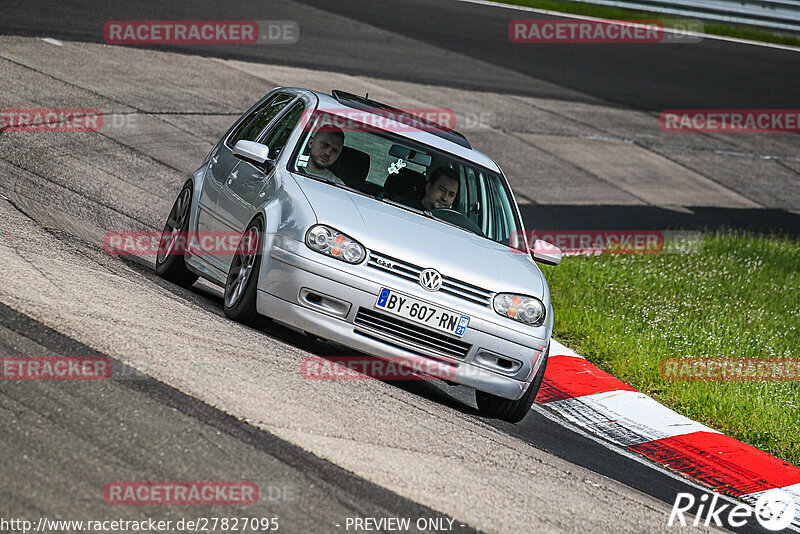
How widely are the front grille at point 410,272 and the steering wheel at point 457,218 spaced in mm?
1012

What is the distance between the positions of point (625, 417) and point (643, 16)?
21785 mm

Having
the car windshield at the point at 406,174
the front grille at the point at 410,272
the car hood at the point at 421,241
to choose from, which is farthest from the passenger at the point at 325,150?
the front grille at the point at 410,272

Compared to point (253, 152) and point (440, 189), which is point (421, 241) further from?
point (253, 152)

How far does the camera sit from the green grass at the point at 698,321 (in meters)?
7.90

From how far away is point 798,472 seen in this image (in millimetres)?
6980

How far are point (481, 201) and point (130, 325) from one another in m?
2.92

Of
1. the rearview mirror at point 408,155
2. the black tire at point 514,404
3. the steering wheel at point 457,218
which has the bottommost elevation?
the black tire at point 514,404

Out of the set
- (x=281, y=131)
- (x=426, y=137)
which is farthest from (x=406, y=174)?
(x=281, y=131)

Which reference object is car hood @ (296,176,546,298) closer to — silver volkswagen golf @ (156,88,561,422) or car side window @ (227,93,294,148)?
silver volkswagen golf @ (156,88,561,422)

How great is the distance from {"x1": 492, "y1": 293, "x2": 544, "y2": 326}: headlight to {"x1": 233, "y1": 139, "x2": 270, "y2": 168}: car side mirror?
1.87 m

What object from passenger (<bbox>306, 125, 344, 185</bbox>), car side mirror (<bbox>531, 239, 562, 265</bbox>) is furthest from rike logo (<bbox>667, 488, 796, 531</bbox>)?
passenger (<bbox>306, 125, 344, 185</bbox>)

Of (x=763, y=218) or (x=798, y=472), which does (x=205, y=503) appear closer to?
(x=798, y=472)

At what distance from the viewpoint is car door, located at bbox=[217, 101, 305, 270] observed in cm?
709

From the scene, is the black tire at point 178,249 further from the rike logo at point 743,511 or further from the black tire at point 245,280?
the rike logo at point 743,511
